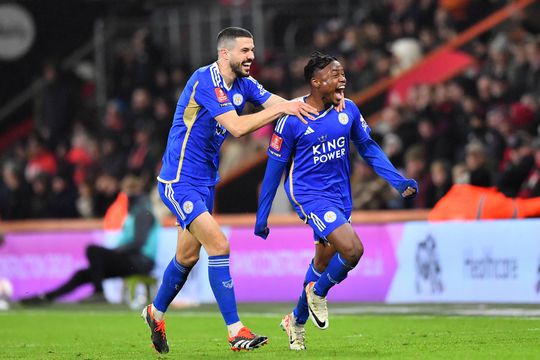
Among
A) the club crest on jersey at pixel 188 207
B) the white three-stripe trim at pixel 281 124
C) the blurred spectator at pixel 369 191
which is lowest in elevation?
the blurred spectator at pixel 369 191

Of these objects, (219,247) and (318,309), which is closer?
(219,247)

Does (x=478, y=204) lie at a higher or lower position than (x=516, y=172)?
lower

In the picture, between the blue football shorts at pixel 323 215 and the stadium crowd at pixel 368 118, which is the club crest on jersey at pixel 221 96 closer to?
the blue football shorts at pixel 323 215

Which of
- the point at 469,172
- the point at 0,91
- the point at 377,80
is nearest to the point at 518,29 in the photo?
the point at 377,80

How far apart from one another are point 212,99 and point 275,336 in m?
2.93

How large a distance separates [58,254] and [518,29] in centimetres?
806

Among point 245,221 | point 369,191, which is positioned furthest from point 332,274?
point 369,191

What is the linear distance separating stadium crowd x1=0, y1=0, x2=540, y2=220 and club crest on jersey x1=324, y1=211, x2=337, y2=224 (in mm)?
6537

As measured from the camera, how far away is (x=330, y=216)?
393 inches

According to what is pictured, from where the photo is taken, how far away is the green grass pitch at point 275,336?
9703 millimetres

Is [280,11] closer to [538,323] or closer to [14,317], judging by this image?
[14,317]

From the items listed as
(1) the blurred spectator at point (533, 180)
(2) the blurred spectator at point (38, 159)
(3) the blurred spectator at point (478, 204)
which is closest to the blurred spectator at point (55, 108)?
(2) the blurred spectator at point (38, 159)

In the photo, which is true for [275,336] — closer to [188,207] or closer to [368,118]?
[188,207]

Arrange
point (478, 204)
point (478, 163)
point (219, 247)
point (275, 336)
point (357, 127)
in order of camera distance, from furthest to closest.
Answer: point (478, 163), point (478, 204), point (275, 336), point (357, 127), point (219, 247)
